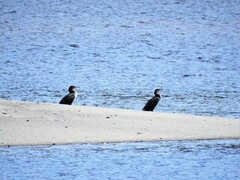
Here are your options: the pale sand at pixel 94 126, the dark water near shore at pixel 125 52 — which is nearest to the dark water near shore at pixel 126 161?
the pale sand at pixel 94 126

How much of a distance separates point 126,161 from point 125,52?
67.8 ft

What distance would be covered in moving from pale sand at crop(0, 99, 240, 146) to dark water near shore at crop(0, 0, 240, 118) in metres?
3.15

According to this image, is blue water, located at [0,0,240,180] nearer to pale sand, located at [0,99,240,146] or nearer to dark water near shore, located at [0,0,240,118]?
dark water near shore, located at [0,0,240,118]

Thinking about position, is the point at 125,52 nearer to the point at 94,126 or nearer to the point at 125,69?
the point at 125,69

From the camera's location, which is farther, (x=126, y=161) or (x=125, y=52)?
(x=125, y=52)

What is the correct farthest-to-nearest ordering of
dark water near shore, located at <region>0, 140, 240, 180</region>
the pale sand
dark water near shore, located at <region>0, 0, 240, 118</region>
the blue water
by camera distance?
dark water near shore, located at <region>0, 0, 240, 118</region> < the pale sand < the blue water < dark water near shore, located at <region>0, 140, 240, 180</region>

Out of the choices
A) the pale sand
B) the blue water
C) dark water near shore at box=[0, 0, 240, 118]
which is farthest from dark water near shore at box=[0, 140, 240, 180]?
dark water near shore at box=[0, 0, 240, 118]

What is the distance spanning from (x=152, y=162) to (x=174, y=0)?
43.4 meters

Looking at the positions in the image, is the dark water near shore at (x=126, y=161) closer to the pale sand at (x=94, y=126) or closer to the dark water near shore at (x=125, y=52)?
the pale sand at (x=94, y=126)

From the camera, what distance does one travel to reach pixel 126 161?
14492 mm

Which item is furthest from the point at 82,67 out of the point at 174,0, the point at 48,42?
the point at 174,0

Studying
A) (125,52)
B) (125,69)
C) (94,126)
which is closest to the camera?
(94,126)

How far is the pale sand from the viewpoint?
15609mm

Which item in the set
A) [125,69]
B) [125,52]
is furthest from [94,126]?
[125,52]
